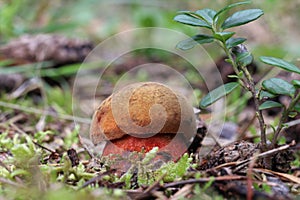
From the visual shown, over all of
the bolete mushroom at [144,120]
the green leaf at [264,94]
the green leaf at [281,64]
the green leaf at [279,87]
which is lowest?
the bolete mushroom at [144,120]

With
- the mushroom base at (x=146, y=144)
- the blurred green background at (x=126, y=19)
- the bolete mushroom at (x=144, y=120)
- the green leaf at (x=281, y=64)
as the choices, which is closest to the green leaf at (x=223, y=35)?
the green leaf at (x=281, y=64)

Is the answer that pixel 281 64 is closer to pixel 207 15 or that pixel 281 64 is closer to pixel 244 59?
pixel 244 59

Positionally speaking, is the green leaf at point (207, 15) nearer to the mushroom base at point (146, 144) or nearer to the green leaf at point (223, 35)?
the green leaf at point (223, 35)

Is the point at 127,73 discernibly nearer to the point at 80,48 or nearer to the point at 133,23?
the point at 80,48

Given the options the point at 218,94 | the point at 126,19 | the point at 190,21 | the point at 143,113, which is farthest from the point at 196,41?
the point at 126,19

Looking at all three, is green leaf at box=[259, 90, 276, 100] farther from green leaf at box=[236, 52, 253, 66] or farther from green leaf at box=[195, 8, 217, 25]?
green leaf at box=[195, 8, 217, 25]

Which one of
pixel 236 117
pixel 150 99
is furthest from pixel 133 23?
pixel 150 99
